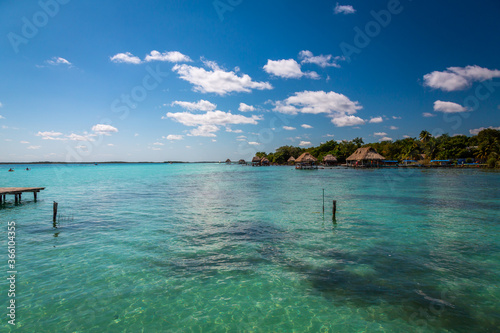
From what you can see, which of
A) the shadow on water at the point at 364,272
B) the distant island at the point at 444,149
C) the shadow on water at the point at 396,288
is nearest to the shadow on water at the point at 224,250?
the shadow on water at the point at 364,272

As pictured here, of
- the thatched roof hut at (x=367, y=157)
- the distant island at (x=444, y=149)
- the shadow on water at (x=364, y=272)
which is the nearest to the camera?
the shadow on water at (x=364, y=272)

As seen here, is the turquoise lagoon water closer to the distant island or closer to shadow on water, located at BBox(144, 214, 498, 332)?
shadow on water, located at BBox(144, 214, 498, 332)

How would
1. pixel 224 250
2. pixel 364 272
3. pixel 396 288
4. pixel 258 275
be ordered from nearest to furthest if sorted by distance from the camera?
pixel 396 288
pixel 258 275
pixel 364 272
pixel 224 250

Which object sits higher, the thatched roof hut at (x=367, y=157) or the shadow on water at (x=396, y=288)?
the thatched roof hut at (x=367, y=157)

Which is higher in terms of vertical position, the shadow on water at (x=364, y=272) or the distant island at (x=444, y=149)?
the distant island at (x=444, y=149)

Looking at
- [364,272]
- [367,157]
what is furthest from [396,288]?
[367,157]

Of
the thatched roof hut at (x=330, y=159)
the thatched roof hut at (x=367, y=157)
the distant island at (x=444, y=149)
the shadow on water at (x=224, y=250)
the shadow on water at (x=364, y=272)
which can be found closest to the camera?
the shadow on water at (x=364, y=272)

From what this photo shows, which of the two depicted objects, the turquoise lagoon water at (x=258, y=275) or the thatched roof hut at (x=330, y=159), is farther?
Result: the thatched roof hut at (x=330, y=159)

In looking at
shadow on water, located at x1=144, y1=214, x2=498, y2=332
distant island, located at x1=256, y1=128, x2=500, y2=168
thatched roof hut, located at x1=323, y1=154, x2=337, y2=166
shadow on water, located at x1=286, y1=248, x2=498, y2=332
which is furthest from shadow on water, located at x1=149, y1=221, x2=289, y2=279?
thatched roof hut, located at x1=323, y1=154, x2=337, y2=166

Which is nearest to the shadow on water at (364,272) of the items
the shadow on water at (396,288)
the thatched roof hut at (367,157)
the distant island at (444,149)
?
the shadow on water at (396,288)

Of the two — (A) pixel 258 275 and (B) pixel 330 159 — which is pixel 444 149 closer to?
(B) pixel 330 159

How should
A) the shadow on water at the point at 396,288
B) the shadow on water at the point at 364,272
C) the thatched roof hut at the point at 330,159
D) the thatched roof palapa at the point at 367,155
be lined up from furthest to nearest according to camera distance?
the thatched roof hut at the point at 330,159 < the thatched roof palapa at the point at 367,155 < the shadow on water at the point at 364,272 < the shadow on water at the point at 396,288

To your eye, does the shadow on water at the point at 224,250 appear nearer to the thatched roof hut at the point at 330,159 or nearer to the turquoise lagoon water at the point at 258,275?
the turquoise lagoon water at the point at 258,275

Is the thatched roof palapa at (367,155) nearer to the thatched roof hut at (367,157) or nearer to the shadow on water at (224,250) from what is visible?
the thatched roof hut at (367,157)
